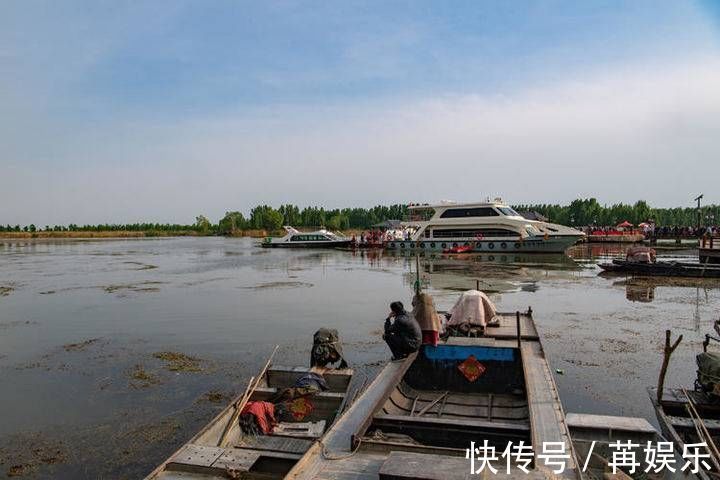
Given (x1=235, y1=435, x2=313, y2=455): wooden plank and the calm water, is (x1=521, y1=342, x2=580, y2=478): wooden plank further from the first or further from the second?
(x1=235, y1=435, x2=313, y2=455): wooden plank

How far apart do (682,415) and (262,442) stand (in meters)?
5.92

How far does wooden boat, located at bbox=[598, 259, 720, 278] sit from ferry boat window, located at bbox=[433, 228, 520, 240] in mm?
16626

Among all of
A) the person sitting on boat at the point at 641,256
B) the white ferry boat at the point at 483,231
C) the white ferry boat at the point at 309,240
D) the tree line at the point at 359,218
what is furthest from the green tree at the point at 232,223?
the person sitting on boat at the point at 641,256

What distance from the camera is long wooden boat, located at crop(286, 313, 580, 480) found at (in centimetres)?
455

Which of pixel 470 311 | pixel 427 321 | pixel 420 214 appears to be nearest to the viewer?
pixel 427 321

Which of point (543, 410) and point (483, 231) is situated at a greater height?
point (483, 231)

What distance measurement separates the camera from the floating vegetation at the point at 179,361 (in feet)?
36.1

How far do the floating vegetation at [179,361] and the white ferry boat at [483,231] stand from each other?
1213 inches

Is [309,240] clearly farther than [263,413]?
Yes

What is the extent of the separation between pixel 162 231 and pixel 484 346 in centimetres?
13699

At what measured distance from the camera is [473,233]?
45.8 metres

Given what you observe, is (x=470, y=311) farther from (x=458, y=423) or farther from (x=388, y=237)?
(x=388, y=237)

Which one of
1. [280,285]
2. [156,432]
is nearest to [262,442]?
[156,432]

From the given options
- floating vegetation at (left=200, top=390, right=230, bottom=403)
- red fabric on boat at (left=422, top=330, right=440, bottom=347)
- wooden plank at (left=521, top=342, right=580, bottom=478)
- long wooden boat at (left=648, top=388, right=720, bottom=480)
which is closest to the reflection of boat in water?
red fabric on boat at (left=422, top=330, right=440, bottom=347)
